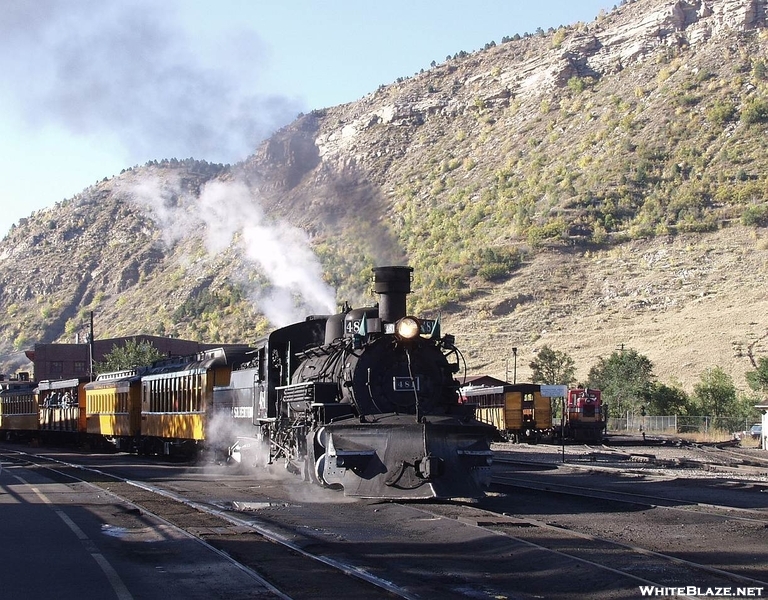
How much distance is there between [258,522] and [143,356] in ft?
230

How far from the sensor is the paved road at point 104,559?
9.98 meters

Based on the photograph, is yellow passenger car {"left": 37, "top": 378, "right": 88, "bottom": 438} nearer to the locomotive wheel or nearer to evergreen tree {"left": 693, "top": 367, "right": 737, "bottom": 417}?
the locomotive wheel

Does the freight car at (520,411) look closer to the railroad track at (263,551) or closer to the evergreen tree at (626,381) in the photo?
the evergreen tree at (626,381)

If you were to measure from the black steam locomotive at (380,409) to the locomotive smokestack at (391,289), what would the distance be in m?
0.02

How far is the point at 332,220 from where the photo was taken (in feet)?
104

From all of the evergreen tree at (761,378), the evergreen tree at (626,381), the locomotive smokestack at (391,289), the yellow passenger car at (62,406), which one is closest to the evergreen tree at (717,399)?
the evergreen tree at (761,378)

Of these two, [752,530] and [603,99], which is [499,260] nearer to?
[603,99]

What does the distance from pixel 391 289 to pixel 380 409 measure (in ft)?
6.97

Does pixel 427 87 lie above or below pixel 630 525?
above

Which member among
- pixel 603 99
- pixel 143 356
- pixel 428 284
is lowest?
pixel 143 356

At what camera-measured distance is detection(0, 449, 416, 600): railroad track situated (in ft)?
32.4

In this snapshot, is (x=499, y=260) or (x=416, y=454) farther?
(x=499, y=260)

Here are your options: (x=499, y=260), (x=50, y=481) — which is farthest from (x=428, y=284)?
(x=50, y=481)

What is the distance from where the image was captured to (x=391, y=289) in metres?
18.5
